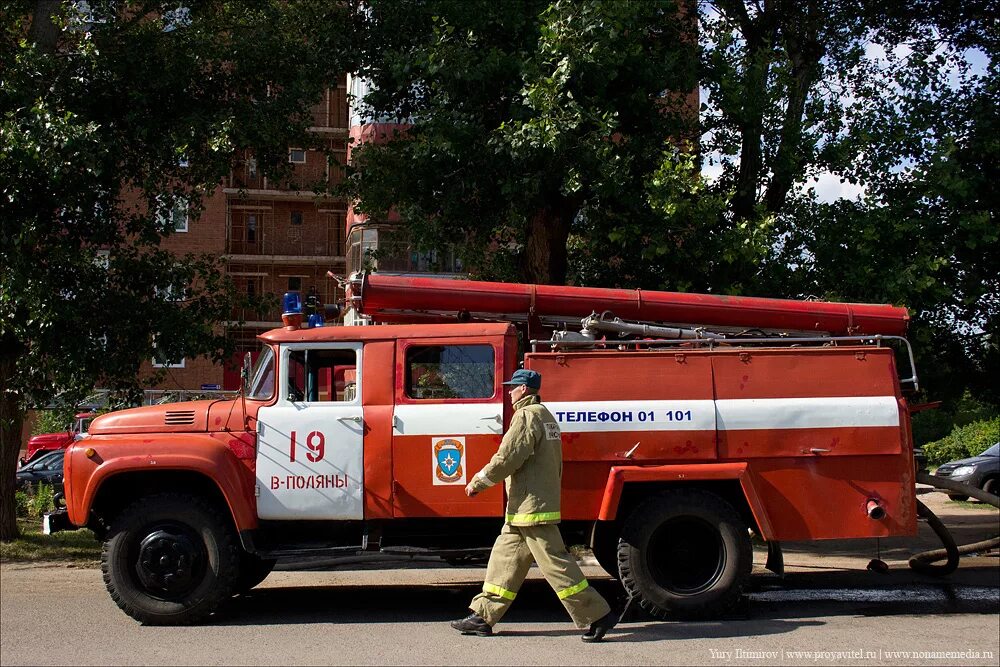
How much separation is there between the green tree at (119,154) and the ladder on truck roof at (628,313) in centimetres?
464

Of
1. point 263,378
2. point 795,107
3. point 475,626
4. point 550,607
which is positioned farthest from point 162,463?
point 795,107

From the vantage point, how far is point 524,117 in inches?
488

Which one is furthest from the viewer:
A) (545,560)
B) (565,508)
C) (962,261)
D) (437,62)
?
(962,261)

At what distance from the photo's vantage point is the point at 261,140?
13078 mm

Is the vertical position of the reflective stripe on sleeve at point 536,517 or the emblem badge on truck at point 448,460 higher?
the emblem badge on truck at point 448,460

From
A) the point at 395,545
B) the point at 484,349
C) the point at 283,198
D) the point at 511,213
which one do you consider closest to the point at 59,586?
the point at 395,545

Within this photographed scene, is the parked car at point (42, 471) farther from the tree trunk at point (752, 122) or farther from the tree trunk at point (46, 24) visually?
the tree trunk at point (752, 122)

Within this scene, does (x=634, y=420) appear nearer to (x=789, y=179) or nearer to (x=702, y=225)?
(x=702, y=225)

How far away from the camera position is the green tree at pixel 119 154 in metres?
11.6

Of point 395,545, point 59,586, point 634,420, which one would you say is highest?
point 634,420

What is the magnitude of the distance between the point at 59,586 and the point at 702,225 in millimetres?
7831

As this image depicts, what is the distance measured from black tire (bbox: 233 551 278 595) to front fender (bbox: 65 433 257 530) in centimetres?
101

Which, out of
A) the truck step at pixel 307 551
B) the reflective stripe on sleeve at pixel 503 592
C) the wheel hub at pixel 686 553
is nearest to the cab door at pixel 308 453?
the truck step at pixel 307 551

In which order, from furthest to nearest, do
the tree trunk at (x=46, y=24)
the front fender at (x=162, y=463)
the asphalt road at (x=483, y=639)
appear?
the tree trunk at (x=46, y=24) → the front fender at (x=162, y=463) → the asphalt road at (x=483, y=639)
